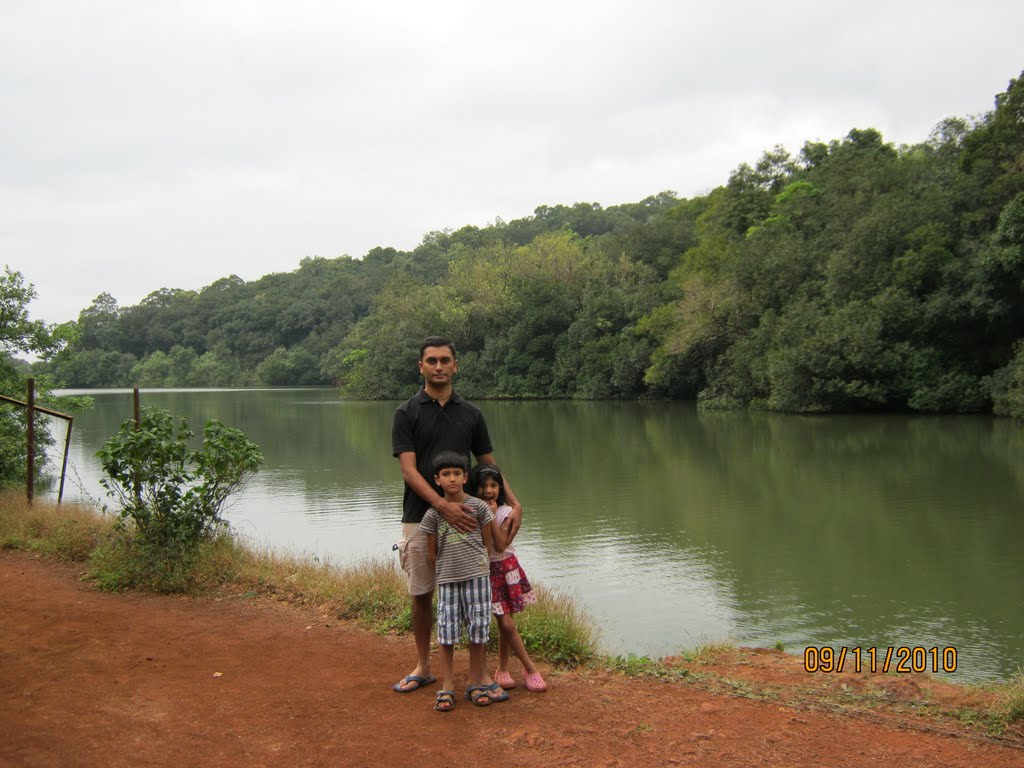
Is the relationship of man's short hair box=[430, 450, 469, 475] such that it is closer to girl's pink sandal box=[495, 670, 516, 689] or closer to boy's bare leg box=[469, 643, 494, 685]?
boy's bare leg box=[469, 643, 494, 685]

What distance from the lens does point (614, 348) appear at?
43250 mm

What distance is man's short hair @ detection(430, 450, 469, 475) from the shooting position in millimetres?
3842

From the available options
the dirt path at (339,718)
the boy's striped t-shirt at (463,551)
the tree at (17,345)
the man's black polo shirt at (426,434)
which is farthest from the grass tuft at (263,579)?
the tree at (17,345)

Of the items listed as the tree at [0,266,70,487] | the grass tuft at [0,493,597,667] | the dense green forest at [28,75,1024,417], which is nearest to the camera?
the grass tuft at [0,493,597,667]

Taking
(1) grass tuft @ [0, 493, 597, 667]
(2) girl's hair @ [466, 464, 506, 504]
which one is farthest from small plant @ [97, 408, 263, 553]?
(2) girl's hair @ [466, 464, 506, 504]

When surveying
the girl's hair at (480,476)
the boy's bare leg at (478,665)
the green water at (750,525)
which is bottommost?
the green water at (750,525)

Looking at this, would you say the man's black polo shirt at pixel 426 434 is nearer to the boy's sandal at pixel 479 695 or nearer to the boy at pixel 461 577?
the boy at pixel 461 577

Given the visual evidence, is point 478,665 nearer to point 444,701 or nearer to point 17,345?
point 444,701

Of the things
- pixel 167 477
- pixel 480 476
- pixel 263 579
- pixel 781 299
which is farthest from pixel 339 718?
pixel 781 299

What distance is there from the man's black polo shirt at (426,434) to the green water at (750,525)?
8.55 ft
